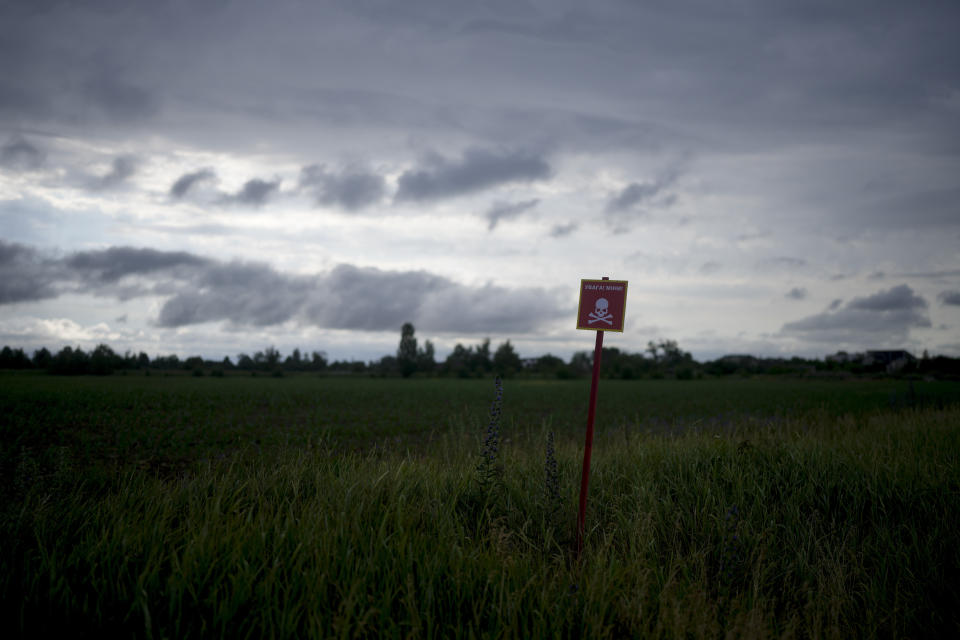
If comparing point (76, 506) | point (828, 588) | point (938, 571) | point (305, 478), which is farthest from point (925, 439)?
point (76, 506)

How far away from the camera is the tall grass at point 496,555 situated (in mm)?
3270

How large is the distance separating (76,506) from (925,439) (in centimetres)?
1335

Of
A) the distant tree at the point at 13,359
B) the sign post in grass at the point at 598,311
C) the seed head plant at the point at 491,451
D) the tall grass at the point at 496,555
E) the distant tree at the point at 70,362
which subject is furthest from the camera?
the distant tree at the point at 70,362

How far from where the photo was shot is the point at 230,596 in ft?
11.0

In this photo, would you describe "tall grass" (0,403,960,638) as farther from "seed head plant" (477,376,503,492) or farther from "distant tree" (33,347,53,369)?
"distant tree" (33,347,53,369)

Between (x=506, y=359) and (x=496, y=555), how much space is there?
118m

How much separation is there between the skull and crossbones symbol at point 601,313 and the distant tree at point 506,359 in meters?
108

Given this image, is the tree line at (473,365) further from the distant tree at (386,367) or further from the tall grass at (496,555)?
the tall grass at (496,555)

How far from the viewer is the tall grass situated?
3270 millimetres

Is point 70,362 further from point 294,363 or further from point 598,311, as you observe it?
point 598,311

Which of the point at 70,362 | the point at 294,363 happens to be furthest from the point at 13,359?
the point at 294,363

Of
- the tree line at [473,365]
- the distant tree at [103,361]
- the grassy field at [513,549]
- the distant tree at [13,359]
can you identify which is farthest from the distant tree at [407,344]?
the grassy field at [513,549]

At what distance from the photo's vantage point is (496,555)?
13.1 feet

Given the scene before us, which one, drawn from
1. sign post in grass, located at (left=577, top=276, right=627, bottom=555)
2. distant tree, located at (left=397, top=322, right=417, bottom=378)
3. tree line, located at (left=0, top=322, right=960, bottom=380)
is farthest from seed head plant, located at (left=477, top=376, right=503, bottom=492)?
distant tree, located at (left=397, top=322, right=417, bottom=378)
